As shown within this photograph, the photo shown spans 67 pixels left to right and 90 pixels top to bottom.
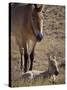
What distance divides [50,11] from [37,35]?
0.28 meters

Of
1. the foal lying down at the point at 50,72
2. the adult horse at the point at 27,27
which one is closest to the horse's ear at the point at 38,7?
the adult horse at the point at 27,27

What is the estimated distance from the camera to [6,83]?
250cm

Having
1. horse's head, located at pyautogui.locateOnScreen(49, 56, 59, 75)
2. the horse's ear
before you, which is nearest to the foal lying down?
horse's head, located at pyautogui.locateOnScreen(49, 56, 59, 75)

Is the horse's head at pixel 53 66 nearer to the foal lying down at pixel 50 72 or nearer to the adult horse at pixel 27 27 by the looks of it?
the foal lying down at pixel 50 72

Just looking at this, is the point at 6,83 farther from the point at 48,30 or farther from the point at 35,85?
the point at 48,30

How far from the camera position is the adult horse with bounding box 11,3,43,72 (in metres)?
2.53

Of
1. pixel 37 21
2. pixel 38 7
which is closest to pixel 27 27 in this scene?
pixel 37 21

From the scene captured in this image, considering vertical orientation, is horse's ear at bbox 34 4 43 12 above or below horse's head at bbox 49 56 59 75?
above

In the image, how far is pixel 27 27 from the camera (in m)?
2.56

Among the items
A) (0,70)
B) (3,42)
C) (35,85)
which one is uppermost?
(3,42)

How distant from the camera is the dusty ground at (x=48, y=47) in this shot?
252 cm

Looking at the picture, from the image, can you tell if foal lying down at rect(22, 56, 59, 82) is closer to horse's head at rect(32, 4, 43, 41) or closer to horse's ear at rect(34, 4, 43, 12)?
horse's head at rect(32, 4, 43, 41)

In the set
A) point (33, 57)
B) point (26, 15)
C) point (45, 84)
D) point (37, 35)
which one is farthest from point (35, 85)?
point (26, 15)

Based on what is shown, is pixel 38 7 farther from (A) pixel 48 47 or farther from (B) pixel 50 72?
(B) pixel 50 72
